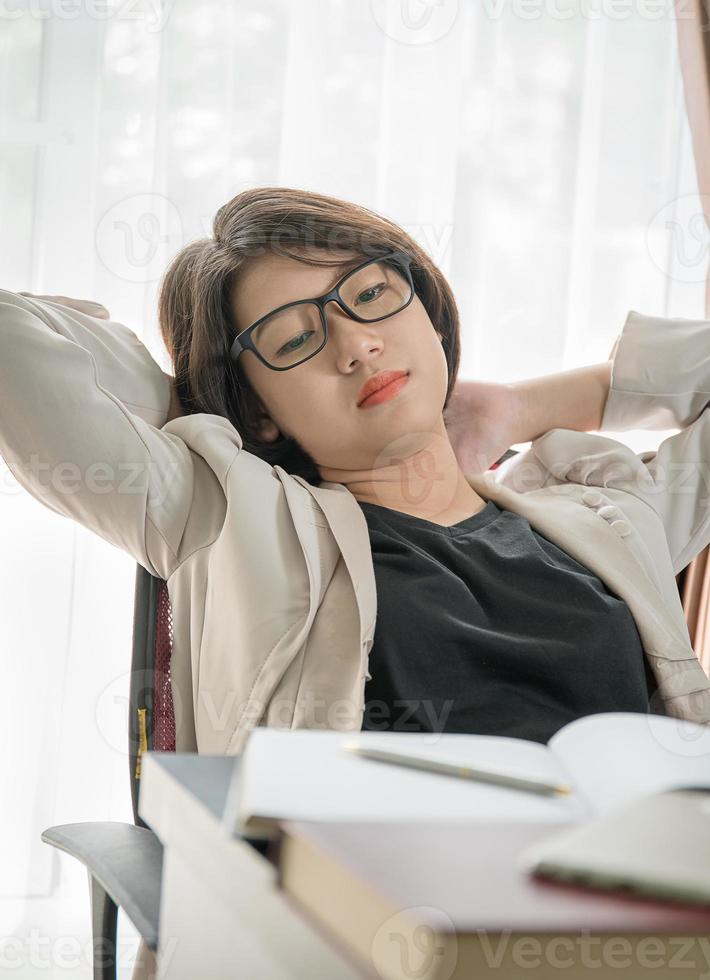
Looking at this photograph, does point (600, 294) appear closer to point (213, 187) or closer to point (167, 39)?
point (213, 187)

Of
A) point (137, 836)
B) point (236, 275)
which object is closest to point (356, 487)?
point (236, 275)

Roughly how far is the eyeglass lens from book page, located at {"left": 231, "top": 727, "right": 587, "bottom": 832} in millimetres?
712

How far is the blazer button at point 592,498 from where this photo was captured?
1.25 meters

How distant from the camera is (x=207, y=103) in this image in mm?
1730

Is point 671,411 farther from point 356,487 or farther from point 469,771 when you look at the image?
point 469,771

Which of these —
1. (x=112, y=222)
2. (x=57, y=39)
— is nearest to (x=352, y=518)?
(x=112, y=222)

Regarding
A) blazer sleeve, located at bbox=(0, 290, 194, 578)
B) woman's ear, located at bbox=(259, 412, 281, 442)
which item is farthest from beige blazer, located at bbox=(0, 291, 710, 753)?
woman's ear, located at bbox=(259, 412, 281, 442)

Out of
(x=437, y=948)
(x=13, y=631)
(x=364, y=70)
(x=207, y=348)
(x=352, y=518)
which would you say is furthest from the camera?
(x=364, y=70)

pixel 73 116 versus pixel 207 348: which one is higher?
pixel 73 116

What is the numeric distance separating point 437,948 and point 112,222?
5.23 feet

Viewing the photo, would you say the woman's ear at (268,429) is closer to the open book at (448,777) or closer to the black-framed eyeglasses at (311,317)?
the black-framed eyeglasses at (311,317)

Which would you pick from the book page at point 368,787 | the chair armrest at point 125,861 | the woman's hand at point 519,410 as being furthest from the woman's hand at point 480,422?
the book page at point 368,787

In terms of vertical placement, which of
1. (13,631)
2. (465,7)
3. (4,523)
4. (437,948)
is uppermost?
(465,7)

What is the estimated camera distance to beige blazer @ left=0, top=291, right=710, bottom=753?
0.94 m
